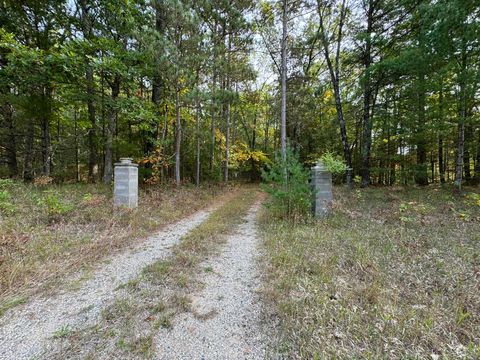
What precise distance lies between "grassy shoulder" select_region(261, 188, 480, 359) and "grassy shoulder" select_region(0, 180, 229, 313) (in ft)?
9.30

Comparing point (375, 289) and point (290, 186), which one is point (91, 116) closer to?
point (290, 186)

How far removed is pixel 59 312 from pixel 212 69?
32.0 ft

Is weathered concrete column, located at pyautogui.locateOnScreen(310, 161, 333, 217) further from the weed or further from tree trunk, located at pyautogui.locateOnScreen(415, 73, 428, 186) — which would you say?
tree trunk, located at pyautogui.locateOnScreen(415, 73, 428, 186)

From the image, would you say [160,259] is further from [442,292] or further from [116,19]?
[116,19]

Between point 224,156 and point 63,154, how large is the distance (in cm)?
1095

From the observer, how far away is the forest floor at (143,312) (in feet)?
5.92

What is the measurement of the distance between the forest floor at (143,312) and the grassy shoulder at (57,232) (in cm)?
32

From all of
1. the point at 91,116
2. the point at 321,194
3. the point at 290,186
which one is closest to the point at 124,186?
the point at 290,186

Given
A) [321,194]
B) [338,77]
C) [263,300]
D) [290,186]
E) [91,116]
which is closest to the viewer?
[263,300]

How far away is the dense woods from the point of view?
24.7 feet

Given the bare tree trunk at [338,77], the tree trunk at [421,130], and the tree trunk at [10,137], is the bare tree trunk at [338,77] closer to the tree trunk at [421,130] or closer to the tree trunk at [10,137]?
the tree trunk at [421,130]

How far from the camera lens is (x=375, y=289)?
2.49 m

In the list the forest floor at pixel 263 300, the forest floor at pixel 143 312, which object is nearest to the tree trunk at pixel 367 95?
the forest floor at pixel 263 300

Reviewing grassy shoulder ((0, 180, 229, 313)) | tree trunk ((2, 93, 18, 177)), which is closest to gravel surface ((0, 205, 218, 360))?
grassy shoulder ((0, 180, 229, 313))
